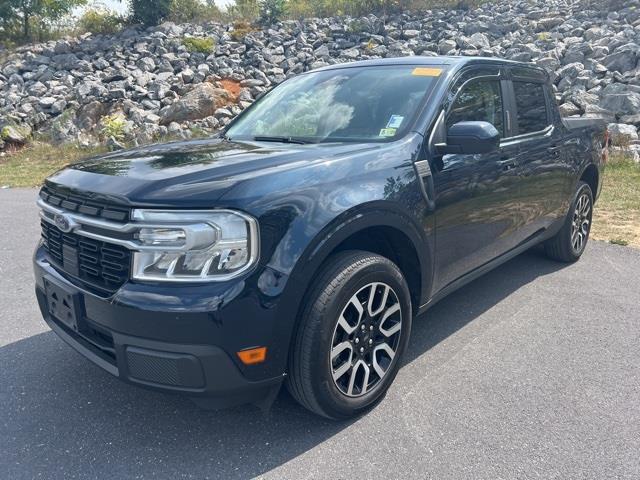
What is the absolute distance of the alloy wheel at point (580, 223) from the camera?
5055mm

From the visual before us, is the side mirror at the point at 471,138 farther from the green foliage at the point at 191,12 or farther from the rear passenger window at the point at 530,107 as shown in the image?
the green foliage at the point at 191,12

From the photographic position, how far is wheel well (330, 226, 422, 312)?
287 centimetres

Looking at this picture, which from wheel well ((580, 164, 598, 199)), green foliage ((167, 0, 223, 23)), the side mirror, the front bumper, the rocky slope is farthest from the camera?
green foliage ((167, 0, 223, 23))

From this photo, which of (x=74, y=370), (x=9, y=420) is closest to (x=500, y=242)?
(x=74, y=370)

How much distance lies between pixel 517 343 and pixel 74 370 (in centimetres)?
286

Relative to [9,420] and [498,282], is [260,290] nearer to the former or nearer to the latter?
[9,420]

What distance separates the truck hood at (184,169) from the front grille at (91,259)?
9.0 inches

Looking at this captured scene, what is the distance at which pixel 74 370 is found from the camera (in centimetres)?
327

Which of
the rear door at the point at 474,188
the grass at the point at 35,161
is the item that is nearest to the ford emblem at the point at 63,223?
the rear door at the point at 474,188

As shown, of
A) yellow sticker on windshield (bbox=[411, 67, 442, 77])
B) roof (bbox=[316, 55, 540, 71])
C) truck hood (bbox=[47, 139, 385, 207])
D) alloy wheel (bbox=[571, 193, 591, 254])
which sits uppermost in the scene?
roof (bbox=[316, 55, 540, 71])

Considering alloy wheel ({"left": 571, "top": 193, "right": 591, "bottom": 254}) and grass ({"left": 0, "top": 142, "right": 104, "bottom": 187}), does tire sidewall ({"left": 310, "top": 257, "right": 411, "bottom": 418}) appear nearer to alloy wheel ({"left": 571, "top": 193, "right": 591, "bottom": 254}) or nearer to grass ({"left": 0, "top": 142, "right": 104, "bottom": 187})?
alloy wheel ({"left": 571, "top": 193, "right": 591, "bottom": 254})

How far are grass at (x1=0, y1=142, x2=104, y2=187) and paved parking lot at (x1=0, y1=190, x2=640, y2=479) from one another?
8.50 metres

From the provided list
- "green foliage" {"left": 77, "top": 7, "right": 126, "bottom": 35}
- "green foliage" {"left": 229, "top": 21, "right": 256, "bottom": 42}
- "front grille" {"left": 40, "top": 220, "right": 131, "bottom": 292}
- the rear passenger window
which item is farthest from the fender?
"green foliage" {"left": 77, "top": 7, "right": 126, "bottom": 35}

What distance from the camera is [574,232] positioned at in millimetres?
5094
